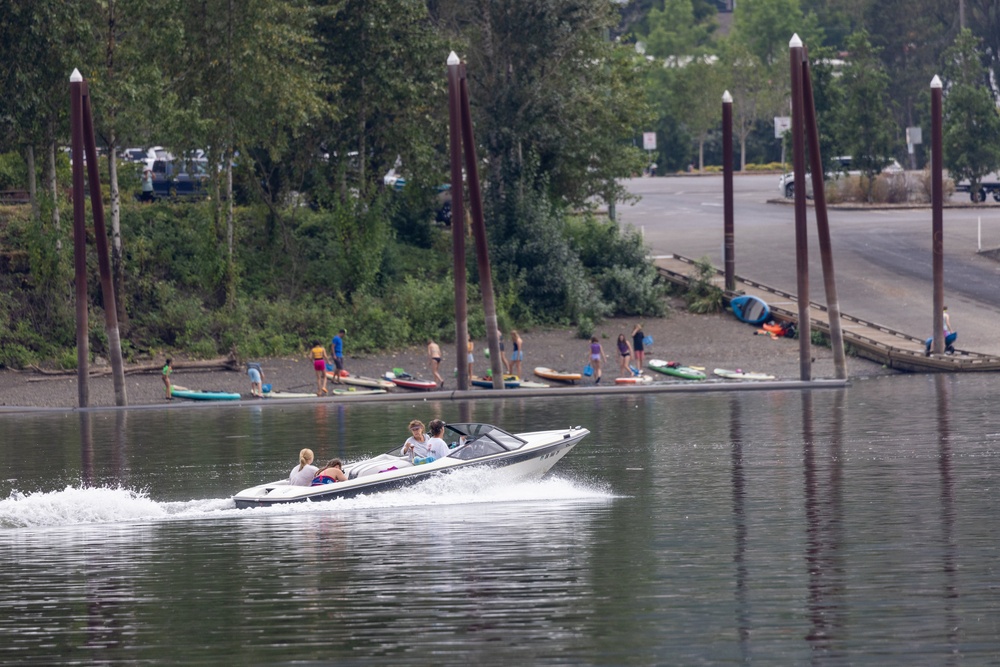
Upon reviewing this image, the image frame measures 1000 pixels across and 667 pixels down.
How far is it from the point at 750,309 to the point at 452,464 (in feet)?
94.1

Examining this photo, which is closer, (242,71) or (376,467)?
(376,467)

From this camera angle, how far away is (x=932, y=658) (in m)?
14.6

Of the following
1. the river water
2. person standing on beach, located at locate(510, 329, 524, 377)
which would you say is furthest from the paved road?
the river water

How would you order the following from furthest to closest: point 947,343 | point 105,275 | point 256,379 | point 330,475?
point 947,343, point 256,379, point 105,275, point 330,475

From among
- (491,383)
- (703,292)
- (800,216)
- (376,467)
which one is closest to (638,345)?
(491,383)

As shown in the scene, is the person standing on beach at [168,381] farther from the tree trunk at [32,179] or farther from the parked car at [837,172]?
the parked car at [837,172]

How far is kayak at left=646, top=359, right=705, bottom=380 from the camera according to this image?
46125 mm

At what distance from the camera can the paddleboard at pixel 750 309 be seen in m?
51.8

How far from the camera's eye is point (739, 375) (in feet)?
150

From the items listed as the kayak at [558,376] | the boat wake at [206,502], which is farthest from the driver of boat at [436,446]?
the kayak at [558,376]

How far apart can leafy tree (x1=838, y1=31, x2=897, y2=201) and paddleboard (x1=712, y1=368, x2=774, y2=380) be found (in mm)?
30236

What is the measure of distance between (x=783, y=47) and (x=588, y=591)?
104494 mm

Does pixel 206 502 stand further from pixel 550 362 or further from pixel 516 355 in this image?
pixel 550 362

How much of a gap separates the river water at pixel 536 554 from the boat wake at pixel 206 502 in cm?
5
